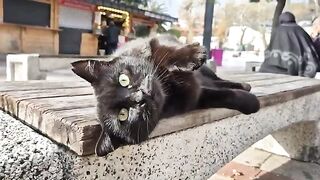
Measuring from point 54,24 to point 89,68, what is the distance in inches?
408

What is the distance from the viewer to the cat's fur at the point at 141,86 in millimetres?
968

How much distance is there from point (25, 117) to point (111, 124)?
384mm

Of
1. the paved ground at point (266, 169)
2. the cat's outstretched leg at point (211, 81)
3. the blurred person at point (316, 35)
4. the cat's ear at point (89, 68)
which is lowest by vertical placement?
the paved ground at point (266, 169)

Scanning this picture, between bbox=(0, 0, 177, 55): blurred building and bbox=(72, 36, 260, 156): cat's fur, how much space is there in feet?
29.8

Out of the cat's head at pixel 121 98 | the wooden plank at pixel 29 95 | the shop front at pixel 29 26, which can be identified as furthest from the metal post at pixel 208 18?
the cat's head at pixel 121 98

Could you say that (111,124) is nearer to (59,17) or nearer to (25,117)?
(25,117)

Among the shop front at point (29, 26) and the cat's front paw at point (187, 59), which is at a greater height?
the shop front at point (29, 26)

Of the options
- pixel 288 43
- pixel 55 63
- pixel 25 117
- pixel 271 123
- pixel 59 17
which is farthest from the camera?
pixel 59 17

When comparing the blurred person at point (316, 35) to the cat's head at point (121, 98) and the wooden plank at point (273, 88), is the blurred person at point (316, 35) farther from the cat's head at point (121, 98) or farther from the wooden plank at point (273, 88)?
the cat's head at point (121, 98)

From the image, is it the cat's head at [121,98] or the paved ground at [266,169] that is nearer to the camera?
the cat's head at [121,98]

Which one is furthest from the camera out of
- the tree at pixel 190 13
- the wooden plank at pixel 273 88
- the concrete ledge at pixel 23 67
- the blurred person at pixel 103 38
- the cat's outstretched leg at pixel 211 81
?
the tree at pixel 190 13

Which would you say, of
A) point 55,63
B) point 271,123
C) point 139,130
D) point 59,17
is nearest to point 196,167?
point 139,130

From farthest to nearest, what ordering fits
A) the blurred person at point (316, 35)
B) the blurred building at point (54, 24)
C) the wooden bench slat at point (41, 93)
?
the blurred building at point (54, 24)
the blurred person at point (316, 35)
the wooden bench slat at point (41, 93)

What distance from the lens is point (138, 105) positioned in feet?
3.16
